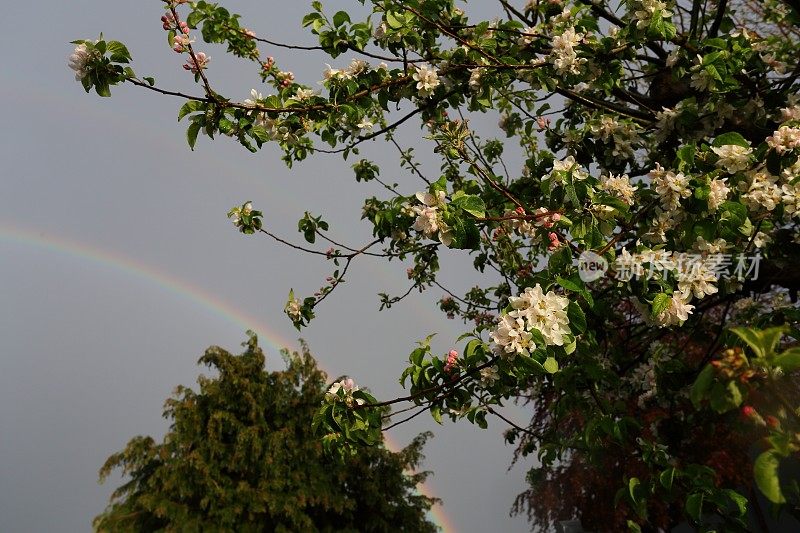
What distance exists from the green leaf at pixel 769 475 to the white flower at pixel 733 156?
1416mm

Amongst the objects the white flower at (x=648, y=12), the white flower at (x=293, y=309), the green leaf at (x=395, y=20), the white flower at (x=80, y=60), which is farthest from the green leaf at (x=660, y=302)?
the white flower at (x=80, y=60)

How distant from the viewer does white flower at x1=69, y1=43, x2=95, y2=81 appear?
222 centimetres

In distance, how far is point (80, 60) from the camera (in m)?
2.24

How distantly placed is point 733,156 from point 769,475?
149cm

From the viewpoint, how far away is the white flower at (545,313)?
1765 mm

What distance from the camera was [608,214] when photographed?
2.11m

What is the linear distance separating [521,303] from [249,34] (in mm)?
2604

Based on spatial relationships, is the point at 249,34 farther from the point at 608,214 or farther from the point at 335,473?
the point at 335,473

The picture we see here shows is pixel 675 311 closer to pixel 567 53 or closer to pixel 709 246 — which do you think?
pixel 709 246

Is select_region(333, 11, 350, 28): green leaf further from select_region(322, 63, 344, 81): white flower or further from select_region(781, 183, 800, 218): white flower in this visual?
select_region(781, 183, 800, 218): white flower

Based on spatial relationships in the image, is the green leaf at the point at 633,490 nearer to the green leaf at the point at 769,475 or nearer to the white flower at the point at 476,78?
the green leaf at the point at 769,475

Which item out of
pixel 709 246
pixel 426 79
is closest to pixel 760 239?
pixel 709 246

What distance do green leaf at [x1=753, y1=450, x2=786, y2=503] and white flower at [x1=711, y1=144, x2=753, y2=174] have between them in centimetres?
142

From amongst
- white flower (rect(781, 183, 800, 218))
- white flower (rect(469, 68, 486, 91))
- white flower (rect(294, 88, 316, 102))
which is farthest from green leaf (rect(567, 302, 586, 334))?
white flower (rect(294, 88, 316, 102))
